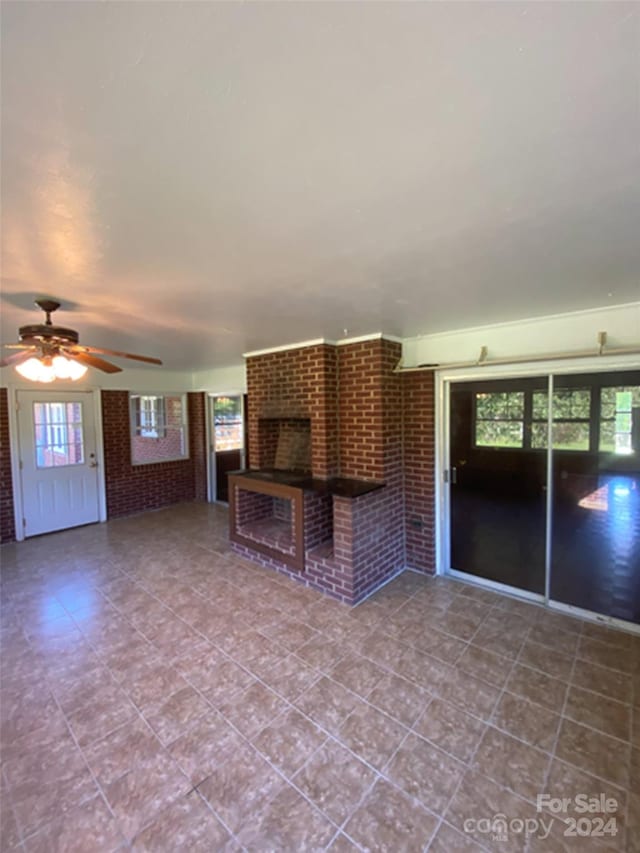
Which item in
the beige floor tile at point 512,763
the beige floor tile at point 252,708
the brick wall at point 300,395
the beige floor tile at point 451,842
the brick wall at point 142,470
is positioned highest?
the brick wall at point 300,395

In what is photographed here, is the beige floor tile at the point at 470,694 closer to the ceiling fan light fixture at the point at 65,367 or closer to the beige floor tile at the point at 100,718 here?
the beige floor tile at the point at 100,718

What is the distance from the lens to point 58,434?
201 inches

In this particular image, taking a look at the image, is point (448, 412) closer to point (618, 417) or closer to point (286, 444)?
point (618, 417)

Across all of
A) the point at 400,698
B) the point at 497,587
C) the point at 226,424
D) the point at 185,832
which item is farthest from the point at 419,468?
the point at 226,424

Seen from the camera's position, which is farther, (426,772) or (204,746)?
(204,746)

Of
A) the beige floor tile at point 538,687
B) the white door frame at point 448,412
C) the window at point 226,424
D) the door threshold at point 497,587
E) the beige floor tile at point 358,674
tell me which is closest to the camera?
the beige floor tile at point 538,687

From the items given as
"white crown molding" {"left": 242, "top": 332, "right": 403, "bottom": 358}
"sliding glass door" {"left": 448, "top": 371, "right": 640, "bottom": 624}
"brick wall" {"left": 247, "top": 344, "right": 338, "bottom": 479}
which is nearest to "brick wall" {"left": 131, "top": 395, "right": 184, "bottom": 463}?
"brick wall" {"left": 247, "top": 344, "right": 338, "bottom": 479}

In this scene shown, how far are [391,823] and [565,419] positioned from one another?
2.75m

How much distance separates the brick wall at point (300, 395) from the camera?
3637 mm

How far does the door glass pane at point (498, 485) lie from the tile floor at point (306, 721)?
1.07 feet

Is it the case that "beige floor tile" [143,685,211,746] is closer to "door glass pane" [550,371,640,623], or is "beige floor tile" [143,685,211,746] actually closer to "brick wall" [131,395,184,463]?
"door glass pane" [550,371,640,623]

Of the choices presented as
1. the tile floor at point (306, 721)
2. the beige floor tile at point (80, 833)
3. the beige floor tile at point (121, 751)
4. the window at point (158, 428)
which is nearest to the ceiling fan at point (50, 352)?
the tile floor at point (306, 721)

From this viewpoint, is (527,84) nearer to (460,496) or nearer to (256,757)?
(256,757)

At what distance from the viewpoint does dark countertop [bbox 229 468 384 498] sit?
3221 mm
